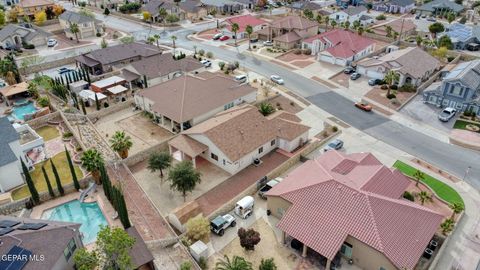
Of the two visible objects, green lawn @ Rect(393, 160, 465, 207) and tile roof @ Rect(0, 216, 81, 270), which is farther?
green lawn @ Rect(393, 160, 465, 207)

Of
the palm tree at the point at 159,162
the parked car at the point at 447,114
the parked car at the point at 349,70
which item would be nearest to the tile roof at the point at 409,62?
the parked car at the point at 349,70

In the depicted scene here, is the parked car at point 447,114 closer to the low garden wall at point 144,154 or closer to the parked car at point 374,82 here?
the parked car at point 374,82

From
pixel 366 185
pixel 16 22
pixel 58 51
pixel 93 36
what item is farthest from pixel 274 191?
pixel 16 22

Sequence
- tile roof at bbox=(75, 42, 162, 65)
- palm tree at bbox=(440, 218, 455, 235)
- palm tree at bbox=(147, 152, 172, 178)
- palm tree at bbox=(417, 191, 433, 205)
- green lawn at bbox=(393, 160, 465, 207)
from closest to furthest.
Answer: palm tree at bbox=(440, 218, 455, 235)
palm tree at bbox=(417, 191, 433, 205)
green lawn at bbox=(393, 160, 465, 207)
palm tree at bbox=(147, 152, 172, 178)
tile roof at bbox=(75, 42, 162, 65)

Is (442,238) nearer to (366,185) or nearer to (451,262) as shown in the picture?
(451,262)

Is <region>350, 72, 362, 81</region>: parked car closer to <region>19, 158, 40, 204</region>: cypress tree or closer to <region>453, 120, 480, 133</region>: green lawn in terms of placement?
<region>453, 120, 480, 133</region>: green lawn

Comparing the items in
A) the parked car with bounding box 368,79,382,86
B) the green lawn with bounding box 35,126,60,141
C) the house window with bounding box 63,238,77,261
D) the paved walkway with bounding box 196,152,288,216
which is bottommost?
the paved walkway with bounding box 196,152,288,216

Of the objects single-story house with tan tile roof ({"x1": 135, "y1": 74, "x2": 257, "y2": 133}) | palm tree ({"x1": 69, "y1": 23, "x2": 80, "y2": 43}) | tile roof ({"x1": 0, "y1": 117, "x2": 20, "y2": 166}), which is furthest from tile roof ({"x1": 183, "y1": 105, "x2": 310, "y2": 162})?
palm tree ({"x1": 69, "y1": 23, "x2": 80, "y2": 43})
